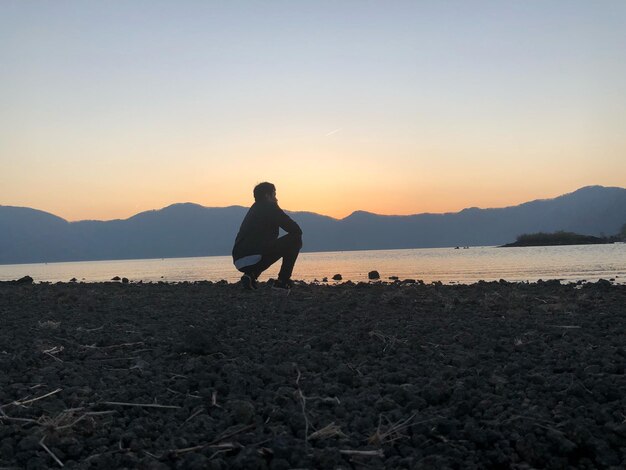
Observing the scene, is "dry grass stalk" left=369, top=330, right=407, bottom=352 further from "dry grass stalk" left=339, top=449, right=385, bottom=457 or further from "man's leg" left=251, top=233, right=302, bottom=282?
"man's leg" left=251, top=233, right=302, bottom=282

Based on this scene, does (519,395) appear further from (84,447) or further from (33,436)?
(33,436)

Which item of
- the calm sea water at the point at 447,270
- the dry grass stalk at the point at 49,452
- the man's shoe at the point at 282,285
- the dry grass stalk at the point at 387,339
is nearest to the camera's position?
the dry grass stalk at the point at 49,452

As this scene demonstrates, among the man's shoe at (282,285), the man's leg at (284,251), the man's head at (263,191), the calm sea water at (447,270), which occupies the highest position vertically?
the man's head at (263,191)

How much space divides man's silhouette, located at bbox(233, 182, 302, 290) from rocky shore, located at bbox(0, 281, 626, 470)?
4.94m

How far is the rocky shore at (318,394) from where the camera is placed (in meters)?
2.73

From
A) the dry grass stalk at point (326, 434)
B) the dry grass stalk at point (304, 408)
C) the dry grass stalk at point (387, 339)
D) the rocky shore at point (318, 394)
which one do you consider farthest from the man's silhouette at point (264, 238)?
the dry grass stalk at point (326, 434)

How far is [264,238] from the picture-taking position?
1216 centimetres

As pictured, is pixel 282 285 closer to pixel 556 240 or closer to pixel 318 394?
pixel 318 394

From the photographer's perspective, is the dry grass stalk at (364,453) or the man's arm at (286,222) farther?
the man's arm at (286,222)

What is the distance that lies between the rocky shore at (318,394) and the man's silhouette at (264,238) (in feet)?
16.2

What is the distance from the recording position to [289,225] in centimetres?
1186

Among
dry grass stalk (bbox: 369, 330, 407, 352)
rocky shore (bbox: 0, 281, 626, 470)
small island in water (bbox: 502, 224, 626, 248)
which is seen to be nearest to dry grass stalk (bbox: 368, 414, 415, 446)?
rocky shore (bbox: 0, 281, 626, 470)

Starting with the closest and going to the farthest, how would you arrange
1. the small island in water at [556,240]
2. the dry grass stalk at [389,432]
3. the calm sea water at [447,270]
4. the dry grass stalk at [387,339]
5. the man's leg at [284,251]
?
1. the dry grass stalk at [389,432]
2. the dry grass stalk at [387,339]
3. the man's leg at [284,251]
4. the calm sea water at [447,270]
5. the small island in water at [556,240]

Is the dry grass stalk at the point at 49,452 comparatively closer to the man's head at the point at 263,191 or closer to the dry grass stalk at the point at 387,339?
the dry grass stalk at the point at 387,339
